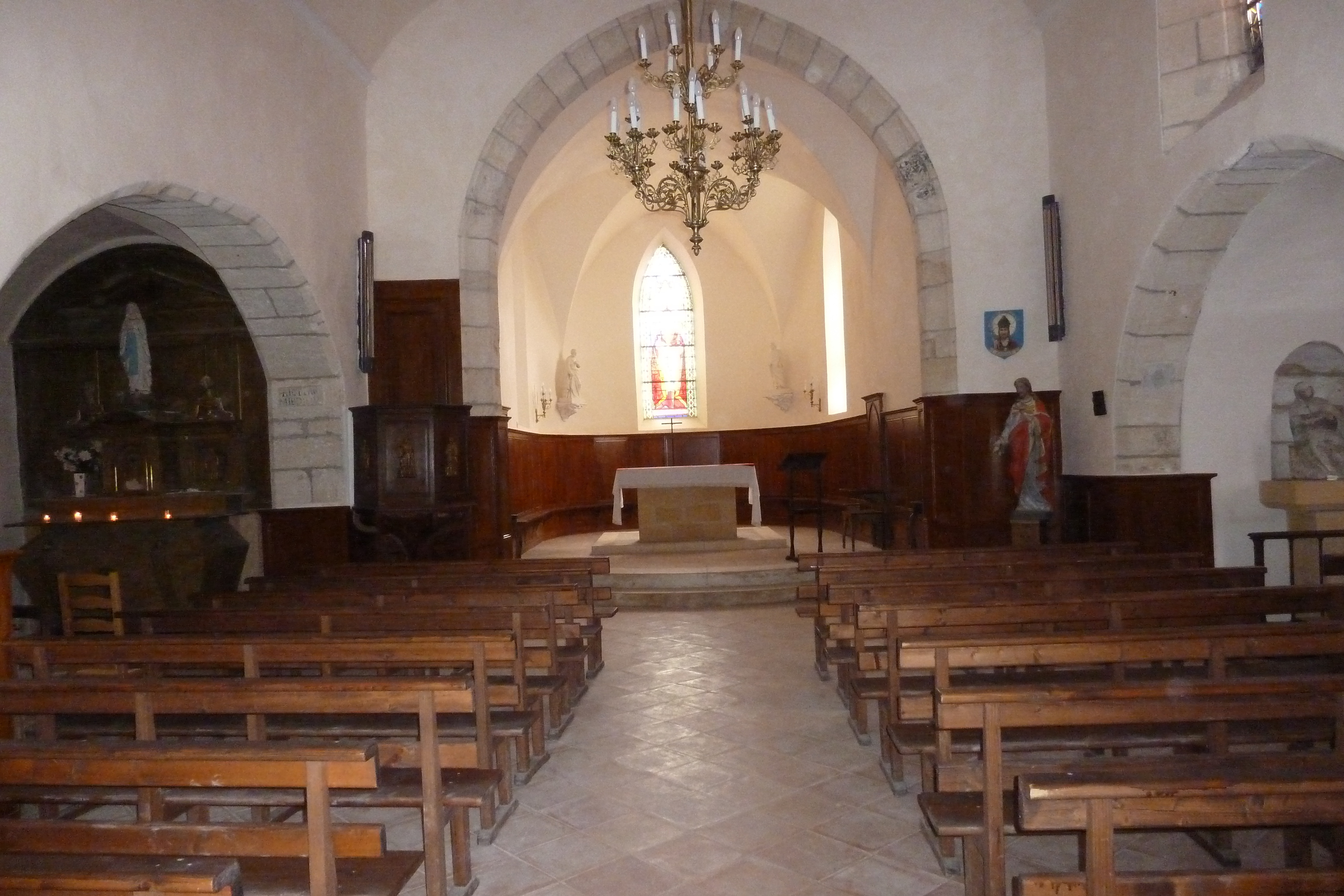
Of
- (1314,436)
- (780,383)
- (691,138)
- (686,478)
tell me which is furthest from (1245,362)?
(780,383)

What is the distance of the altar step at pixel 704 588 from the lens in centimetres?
920

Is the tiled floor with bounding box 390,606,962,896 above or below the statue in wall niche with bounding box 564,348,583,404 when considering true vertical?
below

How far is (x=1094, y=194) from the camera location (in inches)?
316

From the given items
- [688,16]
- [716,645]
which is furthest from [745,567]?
[688,16]

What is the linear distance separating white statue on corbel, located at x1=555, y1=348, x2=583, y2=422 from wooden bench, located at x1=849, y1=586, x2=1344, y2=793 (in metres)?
11.7

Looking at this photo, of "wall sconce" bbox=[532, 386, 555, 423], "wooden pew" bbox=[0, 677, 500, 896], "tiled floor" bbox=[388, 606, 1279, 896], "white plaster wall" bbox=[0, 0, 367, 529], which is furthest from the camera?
"wall sconce" bbox=[532, 386, 555, 423]

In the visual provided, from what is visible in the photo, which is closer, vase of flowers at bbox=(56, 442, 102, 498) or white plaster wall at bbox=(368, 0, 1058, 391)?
white plaster wall at bbox=(368, 0, 1058, 391)

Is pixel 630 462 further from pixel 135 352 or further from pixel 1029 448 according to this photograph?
pixel 1029 448

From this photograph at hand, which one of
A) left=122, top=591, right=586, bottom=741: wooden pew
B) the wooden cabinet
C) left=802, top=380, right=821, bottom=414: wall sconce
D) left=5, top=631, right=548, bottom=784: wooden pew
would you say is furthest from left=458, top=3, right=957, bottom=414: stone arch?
left=802, top=380, right=821, bottom=414: wall sconce

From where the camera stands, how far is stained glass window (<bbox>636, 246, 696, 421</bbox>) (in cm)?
1728

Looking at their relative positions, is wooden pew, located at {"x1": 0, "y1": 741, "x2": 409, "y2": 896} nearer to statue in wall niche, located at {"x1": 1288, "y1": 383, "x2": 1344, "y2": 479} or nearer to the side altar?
statue in wall niche, located at {"x1": 1288, "y1": 383, "x2": 1344, "y2": 479}

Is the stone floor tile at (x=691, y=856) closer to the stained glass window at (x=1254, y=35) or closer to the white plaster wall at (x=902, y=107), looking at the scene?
the stained glass window at (x=1254, y=35)

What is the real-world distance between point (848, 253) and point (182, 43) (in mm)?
8718

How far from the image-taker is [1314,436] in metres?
7.75
